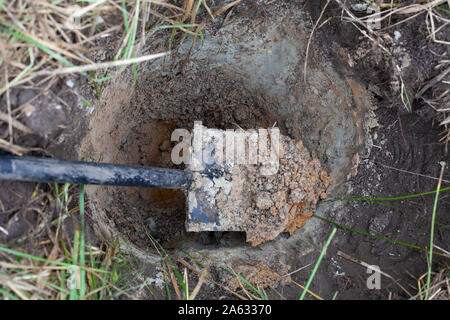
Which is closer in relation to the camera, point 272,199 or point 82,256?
point 82,256

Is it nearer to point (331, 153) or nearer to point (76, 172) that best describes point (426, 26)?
point (331, 153)

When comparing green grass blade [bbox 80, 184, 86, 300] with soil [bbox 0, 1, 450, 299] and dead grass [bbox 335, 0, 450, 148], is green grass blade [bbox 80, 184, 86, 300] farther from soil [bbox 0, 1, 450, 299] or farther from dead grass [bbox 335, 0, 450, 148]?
dead grass [bbox 335, 0, 450, 148]

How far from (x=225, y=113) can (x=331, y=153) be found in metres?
0.74

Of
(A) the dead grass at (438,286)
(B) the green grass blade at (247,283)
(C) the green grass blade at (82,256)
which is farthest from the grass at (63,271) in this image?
(A) the dead grass at (438,286)

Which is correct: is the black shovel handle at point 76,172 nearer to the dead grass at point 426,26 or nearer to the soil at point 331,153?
the soil at point 331,153

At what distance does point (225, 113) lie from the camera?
2338 millimetres

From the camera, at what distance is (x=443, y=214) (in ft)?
5.39

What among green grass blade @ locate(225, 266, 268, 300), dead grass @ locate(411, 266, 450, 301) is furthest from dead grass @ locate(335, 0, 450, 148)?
green grass blade @ locate(225, 266, 268, 300)

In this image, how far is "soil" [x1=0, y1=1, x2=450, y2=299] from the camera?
149 centimetres

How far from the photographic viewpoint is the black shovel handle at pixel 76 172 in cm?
120

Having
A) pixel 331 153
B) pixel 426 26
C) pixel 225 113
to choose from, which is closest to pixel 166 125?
pixel 225 113

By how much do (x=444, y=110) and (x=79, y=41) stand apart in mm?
1537
